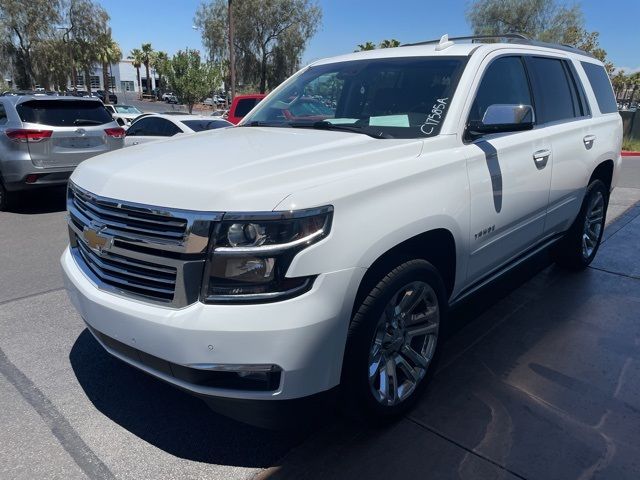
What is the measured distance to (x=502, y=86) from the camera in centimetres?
337

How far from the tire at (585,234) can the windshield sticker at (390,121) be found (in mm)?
2489

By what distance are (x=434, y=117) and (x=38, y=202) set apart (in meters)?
7.94

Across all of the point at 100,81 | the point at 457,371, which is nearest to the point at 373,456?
the point at 457,371

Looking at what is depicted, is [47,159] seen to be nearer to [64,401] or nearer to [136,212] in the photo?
[64,401]

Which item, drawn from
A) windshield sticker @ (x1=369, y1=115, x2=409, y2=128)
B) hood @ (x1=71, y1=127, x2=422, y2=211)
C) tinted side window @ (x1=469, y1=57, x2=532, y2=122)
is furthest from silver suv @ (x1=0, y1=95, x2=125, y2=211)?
tinted side window @ (x1=469, y1=57, x2=532, y2=122)

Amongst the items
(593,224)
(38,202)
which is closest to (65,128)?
(38,202)

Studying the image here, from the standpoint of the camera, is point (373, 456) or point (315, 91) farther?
point (315, 91)

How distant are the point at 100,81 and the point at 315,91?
314 feet

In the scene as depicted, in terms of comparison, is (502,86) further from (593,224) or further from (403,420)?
(593,224)

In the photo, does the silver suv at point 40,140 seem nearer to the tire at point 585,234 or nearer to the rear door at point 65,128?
the rear door at point 65,128

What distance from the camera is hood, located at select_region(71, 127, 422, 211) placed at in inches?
80.0

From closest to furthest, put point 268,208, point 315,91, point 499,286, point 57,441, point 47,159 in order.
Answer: point 268,208, point 57,441, point 315,91, point 499,286, point 47,159

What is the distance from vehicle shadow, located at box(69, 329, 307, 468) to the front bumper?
562 millimetres

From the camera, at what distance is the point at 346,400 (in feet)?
7.82
